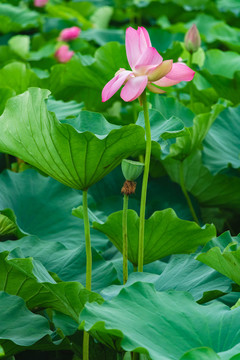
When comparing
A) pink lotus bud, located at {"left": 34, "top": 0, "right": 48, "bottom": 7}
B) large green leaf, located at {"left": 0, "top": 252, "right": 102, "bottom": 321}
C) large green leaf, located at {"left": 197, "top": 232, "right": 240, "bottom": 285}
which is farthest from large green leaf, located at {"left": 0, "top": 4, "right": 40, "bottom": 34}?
large green leaf, located at {"left": 197, "top": 232, "right": 240, "bottom": 285}

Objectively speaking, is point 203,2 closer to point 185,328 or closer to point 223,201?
point 223,201

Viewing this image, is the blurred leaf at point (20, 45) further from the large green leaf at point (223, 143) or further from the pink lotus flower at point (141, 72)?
the pink lotus flower at point (141, 72)

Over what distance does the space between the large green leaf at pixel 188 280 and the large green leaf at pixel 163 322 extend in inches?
4.3

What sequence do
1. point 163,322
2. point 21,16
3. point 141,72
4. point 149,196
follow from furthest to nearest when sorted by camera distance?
point 21,16
point 149,196
point 141,72
point 163,322

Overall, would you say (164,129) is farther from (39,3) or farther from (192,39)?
(39,3)

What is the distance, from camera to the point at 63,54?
85.4 inches

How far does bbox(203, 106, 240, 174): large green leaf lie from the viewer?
4.82 feet

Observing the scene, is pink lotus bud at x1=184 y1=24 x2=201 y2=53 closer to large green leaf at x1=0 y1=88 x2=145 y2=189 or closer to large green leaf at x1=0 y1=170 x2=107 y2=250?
large green leaf at x1=0 y1=170 x2=107 y2=250

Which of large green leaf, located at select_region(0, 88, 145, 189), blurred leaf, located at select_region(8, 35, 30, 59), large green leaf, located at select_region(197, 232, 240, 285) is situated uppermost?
large green leaf, located at select_region(0, 88, 145, 189)

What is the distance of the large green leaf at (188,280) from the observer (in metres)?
0.95

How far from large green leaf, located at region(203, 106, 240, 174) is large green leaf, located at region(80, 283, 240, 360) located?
0.67 meters

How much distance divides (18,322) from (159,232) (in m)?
0.31

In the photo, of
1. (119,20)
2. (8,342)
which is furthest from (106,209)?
(119,20)

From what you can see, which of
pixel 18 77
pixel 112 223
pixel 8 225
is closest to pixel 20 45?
pixel 18 77
